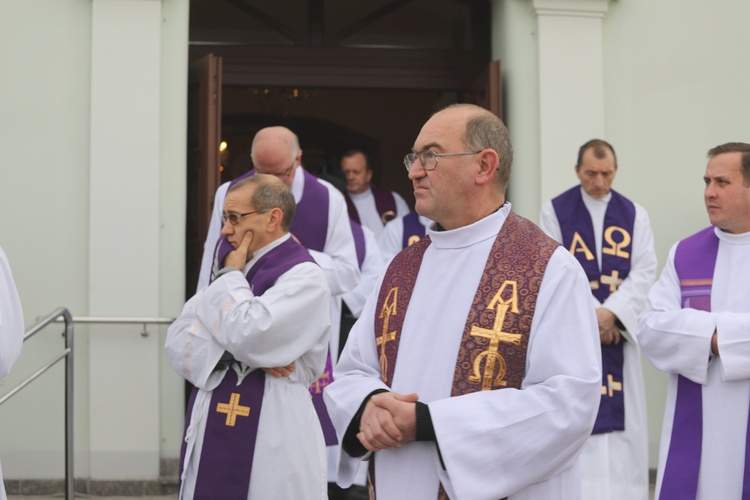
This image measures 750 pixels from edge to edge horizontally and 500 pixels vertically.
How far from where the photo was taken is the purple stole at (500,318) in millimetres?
3305

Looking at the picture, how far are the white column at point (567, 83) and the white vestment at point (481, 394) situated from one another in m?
4.83

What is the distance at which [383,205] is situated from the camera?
392 inches

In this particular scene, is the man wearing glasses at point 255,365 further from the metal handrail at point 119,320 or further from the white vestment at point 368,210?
the white vestment at point 368,210

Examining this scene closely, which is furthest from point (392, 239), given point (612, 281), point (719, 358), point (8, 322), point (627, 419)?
point (8, 322)

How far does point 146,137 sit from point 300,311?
12.0 ft

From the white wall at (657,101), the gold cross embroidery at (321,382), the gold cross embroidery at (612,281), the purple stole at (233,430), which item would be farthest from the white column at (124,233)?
the purple stole at (233,430)

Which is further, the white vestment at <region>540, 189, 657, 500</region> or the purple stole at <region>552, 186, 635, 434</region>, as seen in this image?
the purple stole at <region>552, 186, 635, 434</region>

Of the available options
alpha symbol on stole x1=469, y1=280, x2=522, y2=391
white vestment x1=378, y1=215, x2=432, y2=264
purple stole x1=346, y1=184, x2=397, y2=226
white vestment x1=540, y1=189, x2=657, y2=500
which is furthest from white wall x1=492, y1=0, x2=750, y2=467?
alpha symbol on stole x1=469, y1=280, x2=522, y2=391

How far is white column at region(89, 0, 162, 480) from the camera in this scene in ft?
25.5

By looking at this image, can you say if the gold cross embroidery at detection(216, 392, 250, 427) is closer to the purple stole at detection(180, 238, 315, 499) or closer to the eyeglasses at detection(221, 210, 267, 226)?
the purple stole at detection(180, 238, 315, 499)

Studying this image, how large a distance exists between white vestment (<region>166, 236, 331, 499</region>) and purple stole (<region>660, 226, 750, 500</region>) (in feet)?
5.21

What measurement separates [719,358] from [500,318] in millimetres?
2144

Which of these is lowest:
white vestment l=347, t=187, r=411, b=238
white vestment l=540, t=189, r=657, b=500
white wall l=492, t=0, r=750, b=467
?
white vestment l=540, t=189, r=657, b=500

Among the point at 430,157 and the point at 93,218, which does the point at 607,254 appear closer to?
the point at 93,218
